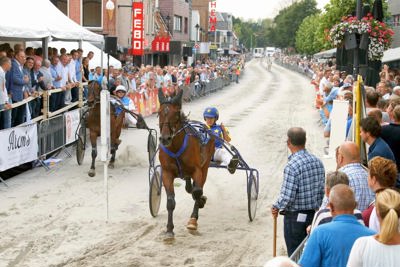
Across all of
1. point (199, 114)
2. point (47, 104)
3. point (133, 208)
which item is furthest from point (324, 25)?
point (133, 208)

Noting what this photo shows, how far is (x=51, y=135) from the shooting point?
15109mm

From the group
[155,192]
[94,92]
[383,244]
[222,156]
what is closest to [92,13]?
[94,92]

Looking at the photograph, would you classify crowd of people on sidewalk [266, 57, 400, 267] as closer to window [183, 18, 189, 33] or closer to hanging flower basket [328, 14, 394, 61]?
hanging flower basket [328, 14, 394, 61]

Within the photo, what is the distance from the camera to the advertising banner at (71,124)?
16.1 meters

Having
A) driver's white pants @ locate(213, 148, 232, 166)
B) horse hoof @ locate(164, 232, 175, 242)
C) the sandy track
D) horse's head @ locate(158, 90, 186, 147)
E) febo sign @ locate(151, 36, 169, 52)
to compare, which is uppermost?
febo sign @ locate(151, 36, 169, 52)

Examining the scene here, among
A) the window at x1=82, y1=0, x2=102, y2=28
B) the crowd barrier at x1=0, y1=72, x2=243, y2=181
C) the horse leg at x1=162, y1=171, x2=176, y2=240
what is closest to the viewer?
the horse leg at x1=162, y1=171, x2=176, y2=240

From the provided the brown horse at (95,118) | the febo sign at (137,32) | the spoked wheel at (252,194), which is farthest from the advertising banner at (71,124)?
the febo sign at (137,32)

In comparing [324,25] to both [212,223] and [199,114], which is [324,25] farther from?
[212,223]

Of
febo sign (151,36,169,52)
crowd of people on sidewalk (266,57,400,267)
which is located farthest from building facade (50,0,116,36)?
crowd of people on sidewalk (266,57,400,267)

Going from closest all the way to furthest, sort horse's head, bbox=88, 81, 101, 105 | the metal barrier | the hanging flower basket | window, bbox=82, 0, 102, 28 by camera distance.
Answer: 1. horse's head, bbox=88, 81, 101, 105
2. the metal barrier
3. the hanging flower basket
4. window, bbox=82, 0, 102, 28

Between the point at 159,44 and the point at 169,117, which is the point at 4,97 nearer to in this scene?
the point at 169,117

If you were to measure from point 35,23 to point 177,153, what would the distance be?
7753mm

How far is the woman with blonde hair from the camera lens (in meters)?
4.21

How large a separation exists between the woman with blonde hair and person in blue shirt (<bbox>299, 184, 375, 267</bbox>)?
0.41 metres
